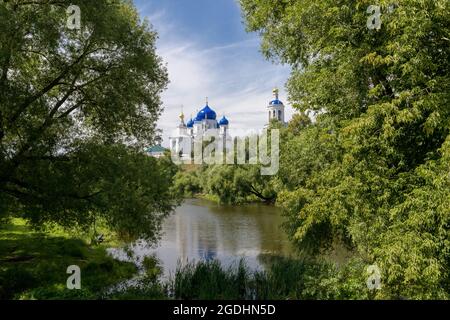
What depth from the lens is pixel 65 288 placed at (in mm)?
11766

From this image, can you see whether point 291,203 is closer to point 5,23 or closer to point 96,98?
point 96,98

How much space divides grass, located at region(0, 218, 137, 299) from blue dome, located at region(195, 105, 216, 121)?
86.1 metres

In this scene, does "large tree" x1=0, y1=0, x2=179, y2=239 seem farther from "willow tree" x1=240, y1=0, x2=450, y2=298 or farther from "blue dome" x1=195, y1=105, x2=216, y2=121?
"blue dome" x1=195, y1=105, x2=216, y2=121

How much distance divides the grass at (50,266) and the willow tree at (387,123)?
25.6 feet

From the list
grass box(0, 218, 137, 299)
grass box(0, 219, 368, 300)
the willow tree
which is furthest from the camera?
grass box(0, 218, 137, 299)

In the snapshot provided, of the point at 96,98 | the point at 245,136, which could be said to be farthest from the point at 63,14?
the point at 245,136

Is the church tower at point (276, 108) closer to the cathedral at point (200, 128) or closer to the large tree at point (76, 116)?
the cathedral at point (200, 128)

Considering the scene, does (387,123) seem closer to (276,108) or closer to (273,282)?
(273,282)

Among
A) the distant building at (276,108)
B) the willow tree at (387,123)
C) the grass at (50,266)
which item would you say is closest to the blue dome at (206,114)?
the distant building at (276,108)

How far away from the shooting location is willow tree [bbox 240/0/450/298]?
27.4 ft

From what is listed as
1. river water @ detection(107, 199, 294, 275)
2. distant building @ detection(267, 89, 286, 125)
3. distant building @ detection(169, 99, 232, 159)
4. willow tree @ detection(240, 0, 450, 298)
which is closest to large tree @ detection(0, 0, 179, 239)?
river water @ detection(107, 199, 294, 275)

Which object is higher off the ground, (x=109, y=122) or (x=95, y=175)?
(x=109, y=122)

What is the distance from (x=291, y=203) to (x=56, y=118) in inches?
375

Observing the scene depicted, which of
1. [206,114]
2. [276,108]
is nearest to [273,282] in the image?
[276,108]
